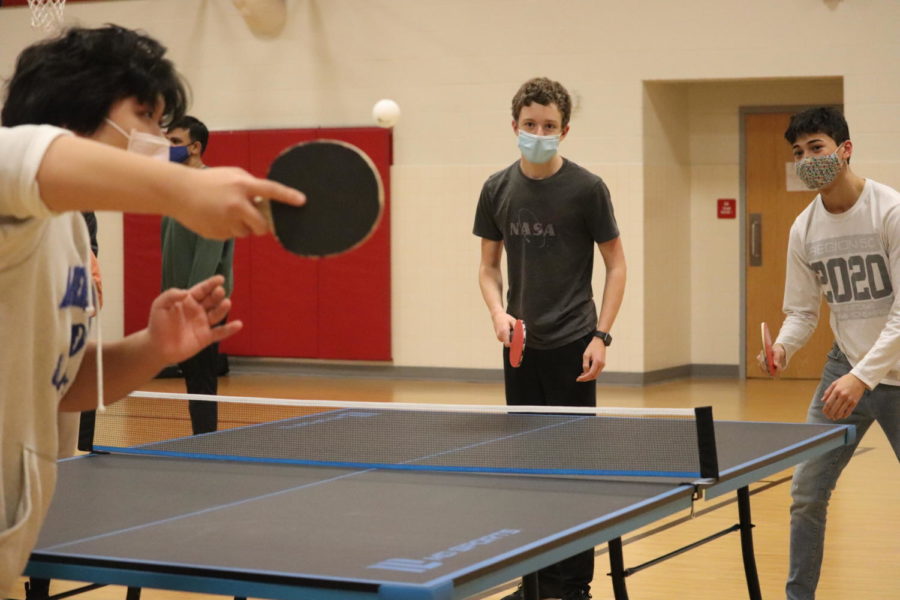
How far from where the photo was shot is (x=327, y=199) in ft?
Answer: 5.46

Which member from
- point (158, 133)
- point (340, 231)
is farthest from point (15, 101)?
point (340, 231)

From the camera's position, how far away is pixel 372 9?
11.7m

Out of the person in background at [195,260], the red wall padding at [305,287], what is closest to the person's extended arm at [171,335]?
the person in background at [195,260]

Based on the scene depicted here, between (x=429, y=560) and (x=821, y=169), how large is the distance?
2506mm

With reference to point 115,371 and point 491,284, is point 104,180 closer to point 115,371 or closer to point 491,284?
point 115,371

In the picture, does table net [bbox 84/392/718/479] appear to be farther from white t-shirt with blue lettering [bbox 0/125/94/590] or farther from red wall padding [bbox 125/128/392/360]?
red wall padding [bbox 125/128/392/360]

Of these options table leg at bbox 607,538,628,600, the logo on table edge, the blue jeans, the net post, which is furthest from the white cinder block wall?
the logo on table edge

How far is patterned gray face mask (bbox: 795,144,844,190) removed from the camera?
4203mm

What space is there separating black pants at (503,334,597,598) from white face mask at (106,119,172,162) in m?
2.84

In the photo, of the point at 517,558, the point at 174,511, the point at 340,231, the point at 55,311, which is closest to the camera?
the point at 340,231

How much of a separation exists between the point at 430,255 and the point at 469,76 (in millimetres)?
1660

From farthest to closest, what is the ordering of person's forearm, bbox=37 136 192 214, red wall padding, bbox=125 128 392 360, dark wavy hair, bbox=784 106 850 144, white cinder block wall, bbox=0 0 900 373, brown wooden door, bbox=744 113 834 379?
red wall padding, bbox=125 128 392 360
brown wooden door, bbox=744 113 834 379
white cinder block wall, bbox=0 0 900 373
dark wavy hair, bbox=784 106 850 144
person's forearm, bbox=37 136 192 214

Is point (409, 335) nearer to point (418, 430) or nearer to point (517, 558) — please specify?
point (418, 430)

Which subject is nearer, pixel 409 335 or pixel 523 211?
pixel 523 211
